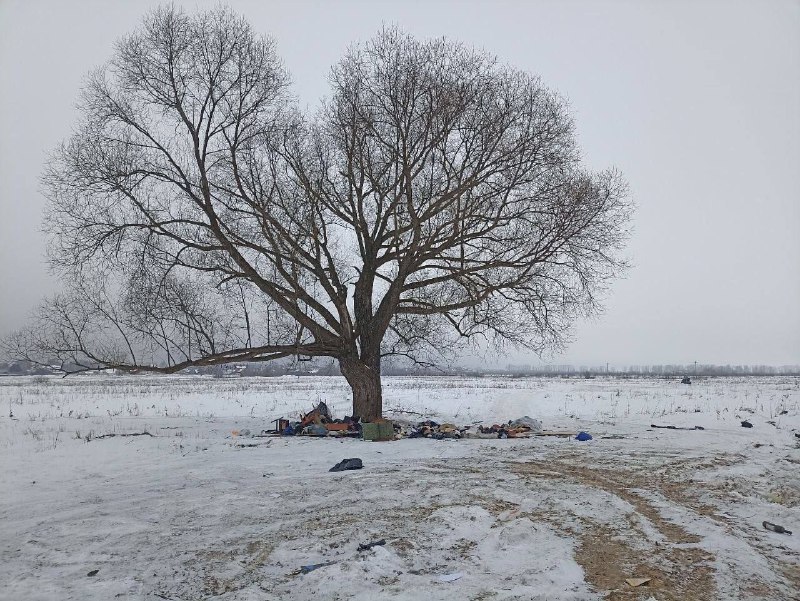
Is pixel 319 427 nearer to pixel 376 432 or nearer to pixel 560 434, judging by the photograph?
pixel 376 432

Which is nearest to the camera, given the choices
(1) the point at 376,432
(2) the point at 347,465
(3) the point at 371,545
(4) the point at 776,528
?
(3) the point at 371,545

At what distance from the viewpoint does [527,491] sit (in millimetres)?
7137

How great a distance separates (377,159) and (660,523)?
1173 cm

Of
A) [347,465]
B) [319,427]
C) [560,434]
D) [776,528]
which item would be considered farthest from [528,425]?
[776,528]

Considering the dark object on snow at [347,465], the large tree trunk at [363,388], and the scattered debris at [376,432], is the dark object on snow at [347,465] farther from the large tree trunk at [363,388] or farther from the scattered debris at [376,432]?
the large tree trunk at [363,388]

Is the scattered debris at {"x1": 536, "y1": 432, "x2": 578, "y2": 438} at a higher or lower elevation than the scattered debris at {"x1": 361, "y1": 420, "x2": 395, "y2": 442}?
lower

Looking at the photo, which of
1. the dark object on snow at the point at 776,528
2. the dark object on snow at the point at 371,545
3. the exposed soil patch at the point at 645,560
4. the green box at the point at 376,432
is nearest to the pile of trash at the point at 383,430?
the green box at the point at 376,432

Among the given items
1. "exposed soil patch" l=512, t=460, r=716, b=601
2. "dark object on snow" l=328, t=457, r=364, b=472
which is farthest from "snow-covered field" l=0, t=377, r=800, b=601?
"dark object on snow" l=328, t=457, r=364, b=472

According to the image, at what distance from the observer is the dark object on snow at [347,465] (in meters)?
8.91

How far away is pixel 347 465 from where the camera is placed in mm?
9039

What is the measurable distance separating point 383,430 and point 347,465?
3.66 meters

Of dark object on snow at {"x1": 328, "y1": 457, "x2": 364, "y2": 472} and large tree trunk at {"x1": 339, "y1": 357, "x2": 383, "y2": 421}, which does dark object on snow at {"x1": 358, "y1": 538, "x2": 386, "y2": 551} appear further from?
large tree trunk at {"x1": 339, "y1": 357, "x2": 383, "y2": 421}

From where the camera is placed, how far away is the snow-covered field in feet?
13.8

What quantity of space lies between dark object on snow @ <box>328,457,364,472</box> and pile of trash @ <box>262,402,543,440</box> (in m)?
3.44
